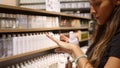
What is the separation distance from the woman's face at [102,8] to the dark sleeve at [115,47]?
150 millimetres

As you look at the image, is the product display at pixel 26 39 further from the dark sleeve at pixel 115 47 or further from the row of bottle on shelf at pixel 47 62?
the dark sleeve at pixel 115 47

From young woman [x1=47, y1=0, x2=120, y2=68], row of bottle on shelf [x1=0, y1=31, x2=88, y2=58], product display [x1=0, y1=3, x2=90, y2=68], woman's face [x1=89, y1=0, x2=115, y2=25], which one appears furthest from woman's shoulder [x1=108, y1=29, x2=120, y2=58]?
row of bottle on shelf [x1=0, y1=31, x2=88, y2=58]

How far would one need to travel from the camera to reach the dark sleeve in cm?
102

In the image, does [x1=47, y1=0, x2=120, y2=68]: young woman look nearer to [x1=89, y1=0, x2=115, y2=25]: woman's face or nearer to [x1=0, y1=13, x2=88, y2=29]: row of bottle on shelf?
[x1=89, y1=0, x2=115, y2=25]: woman's face

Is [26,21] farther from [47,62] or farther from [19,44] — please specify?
[47,62]

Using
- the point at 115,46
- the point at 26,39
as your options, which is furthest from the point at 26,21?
the point at 115,46

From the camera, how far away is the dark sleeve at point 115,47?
1020 mm

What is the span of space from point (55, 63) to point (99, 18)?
2552 millimetres

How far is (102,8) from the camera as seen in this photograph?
1.14 meters

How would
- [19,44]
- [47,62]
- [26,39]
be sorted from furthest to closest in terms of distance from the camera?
[47,62] < [26,39] < [19,44]

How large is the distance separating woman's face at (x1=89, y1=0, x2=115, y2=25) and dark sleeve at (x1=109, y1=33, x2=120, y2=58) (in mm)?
150

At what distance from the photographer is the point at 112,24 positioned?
1.16 metres

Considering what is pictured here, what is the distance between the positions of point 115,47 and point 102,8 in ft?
0.78

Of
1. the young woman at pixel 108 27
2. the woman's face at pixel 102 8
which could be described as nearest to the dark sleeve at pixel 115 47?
the young woman at pixel 108 27
